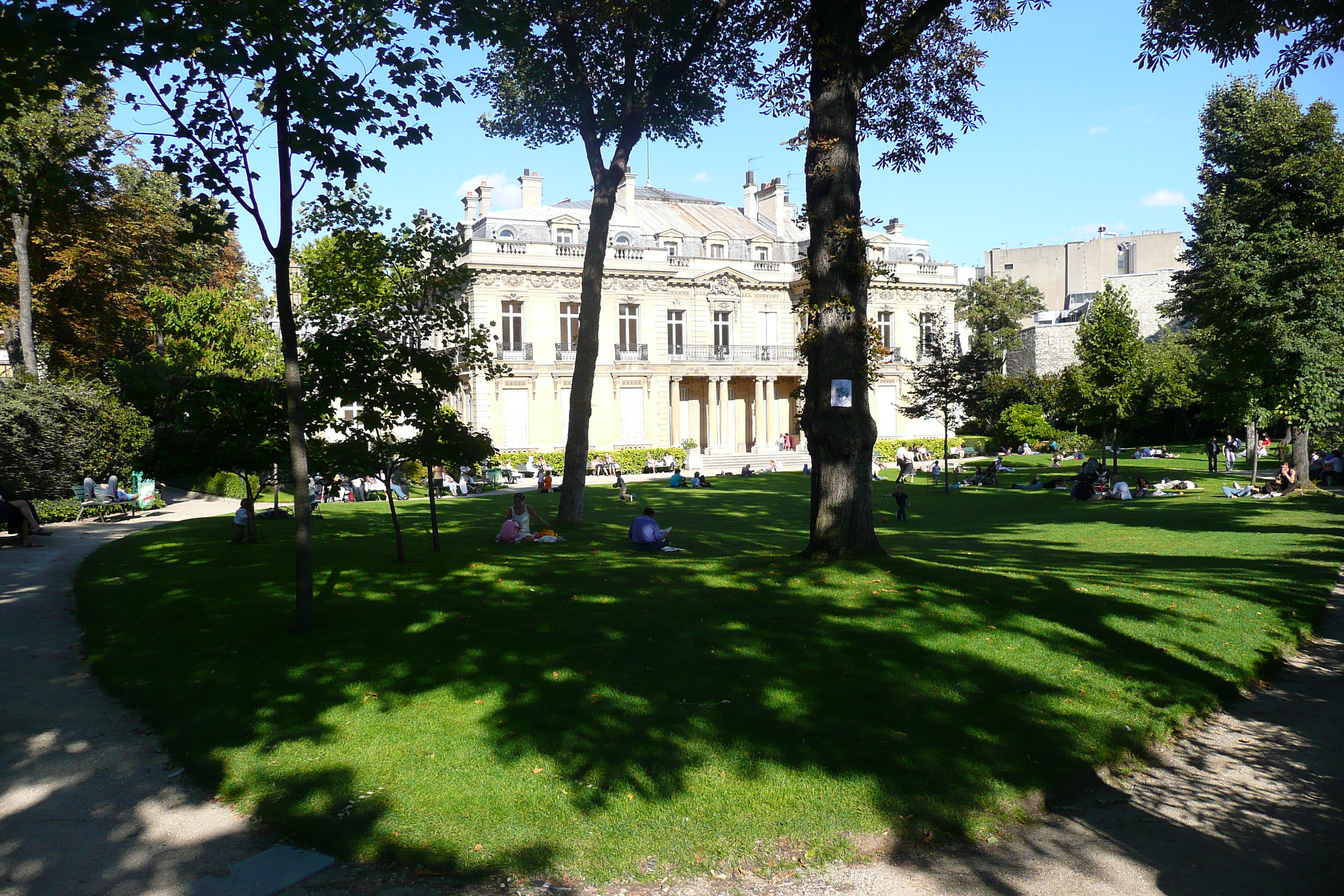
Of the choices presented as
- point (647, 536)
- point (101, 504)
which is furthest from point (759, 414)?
point (647, 536)

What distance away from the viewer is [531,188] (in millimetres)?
45750

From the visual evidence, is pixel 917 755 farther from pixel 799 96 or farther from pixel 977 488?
pixel 977 488

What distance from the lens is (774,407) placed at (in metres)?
49.2

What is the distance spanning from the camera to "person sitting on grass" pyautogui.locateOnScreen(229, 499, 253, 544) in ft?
47.1

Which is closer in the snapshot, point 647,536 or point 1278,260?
point 647,536

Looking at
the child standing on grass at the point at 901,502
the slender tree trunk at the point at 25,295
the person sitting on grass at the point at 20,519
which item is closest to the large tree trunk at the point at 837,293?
the child standing on grass at the point at 901,502

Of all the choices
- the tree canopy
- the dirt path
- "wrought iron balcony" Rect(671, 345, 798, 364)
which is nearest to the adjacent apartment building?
"wrought iron balcony" Rect(671, 345, 798, 364)

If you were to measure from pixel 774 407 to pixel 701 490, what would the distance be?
19.0 m

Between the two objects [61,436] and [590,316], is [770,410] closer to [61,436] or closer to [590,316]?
[590,316]

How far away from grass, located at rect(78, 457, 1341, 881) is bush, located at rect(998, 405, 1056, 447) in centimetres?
3639

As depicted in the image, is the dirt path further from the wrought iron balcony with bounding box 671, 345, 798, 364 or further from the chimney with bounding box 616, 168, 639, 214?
the chimney with bounding box 616, 168, 639, 214

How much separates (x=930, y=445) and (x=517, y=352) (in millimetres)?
23258

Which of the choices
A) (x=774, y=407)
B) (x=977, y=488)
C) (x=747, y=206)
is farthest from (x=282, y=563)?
(x=747, y=206)

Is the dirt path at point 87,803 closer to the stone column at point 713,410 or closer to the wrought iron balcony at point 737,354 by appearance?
the wrought iron balcony at point 737,354
